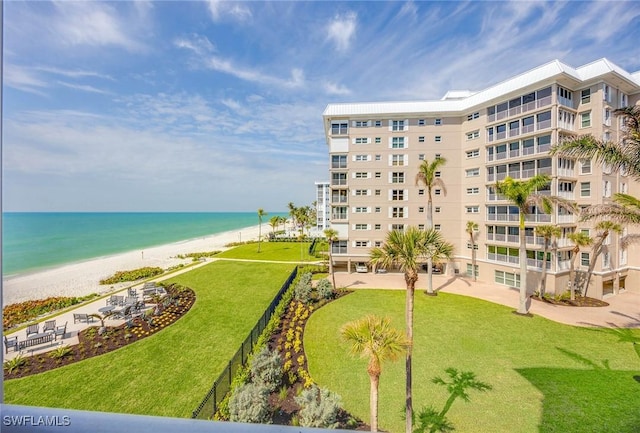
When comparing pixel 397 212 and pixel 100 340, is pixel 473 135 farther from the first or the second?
pixel 100 340

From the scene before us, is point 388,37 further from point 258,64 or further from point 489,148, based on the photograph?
point 489,148

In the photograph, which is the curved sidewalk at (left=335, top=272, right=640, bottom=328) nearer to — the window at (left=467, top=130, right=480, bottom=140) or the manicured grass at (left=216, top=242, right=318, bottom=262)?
the manicured grass at (left=216, top=242, right=318, bottom=262)

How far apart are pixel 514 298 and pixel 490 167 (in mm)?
9501

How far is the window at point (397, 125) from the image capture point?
23.7m

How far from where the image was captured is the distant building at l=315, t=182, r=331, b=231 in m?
62.0

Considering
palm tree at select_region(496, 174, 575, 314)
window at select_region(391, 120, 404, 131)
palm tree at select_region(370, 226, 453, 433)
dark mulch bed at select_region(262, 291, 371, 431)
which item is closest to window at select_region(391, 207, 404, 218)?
window at select_region(391, 120, 404, 131)

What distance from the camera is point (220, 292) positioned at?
18.6 m

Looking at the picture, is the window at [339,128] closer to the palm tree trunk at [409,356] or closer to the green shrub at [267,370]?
the palm tree trunk at [409,356]

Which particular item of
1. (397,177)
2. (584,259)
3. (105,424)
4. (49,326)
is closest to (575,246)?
(584,259)

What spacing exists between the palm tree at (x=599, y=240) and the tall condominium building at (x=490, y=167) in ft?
1.74

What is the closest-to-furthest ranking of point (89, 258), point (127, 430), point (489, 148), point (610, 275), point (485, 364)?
point (127, 430) → point (485, 364) → point (610, 275) → point (489, 148) → point (89, 258)

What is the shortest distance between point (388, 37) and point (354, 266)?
73.1 ft

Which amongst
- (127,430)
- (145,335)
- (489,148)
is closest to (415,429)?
(127,430)
